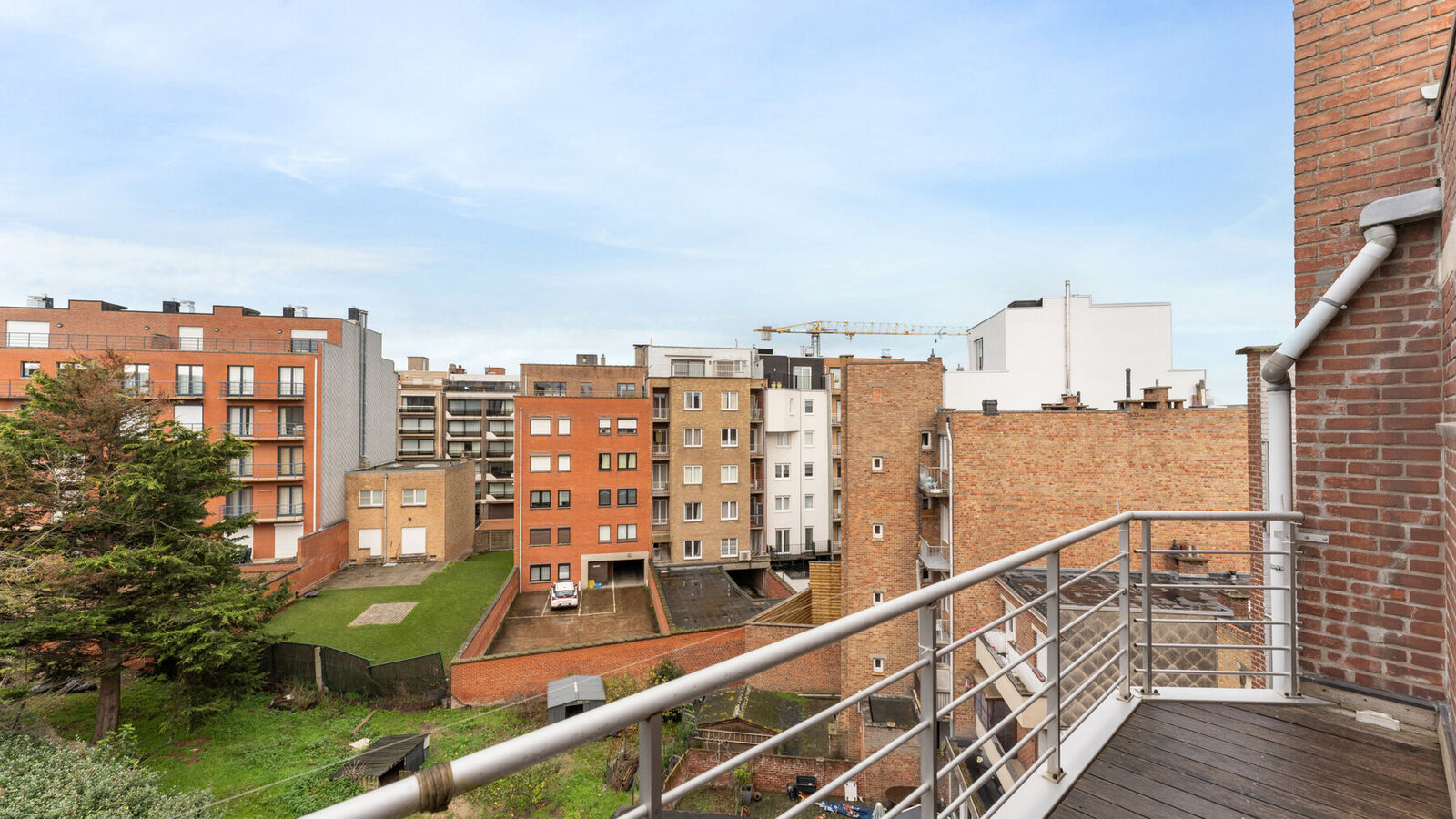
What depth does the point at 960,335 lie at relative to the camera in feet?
270

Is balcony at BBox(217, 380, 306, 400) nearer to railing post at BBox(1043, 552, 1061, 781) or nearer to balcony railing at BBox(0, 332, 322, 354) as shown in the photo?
balcony railing at BBox(0, 332, 322, 354)

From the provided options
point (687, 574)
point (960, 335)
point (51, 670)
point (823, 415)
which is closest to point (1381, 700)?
point (51, 670)

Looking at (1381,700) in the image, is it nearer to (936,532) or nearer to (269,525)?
(936,532)

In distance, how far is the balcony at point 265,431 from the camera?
25.5 metres

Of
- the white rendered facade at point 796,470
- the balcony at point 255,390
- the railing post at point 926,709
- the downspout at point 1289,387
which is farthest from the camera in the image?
the white rendered facade at point 796,470

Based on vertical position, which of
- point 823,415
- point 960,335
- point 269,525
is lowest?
point 269,525

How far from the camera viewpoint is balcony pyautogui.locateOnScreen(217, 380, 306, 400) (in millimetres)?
25562

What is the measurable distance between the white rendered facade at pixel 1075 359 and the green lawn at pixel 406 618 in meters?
19.8

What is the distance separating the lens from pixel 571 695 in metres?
15.3

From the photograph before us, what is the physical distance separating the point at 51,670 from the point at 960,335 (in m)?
84.9

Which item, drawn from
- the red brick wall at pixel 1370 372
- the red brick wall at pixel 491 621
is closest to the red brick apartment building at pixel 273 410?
the red brick wall at pixel 491 621

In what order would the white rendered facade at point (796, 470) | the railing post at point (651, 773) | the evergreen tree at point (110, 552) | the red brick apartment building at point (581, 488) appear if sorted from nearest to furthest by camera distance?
the railing post at point (651, 773) → the evergreen tree at point (110, 552) → the red brick apartment building at point (581, 488) → the white rendered facade at point (796, 470)

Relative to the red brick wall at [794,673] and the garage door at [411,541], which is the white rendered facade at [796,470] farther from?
the garage door at [411,541]

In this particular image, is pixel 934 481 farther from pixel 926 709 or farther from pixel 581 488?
pixel 581 488
